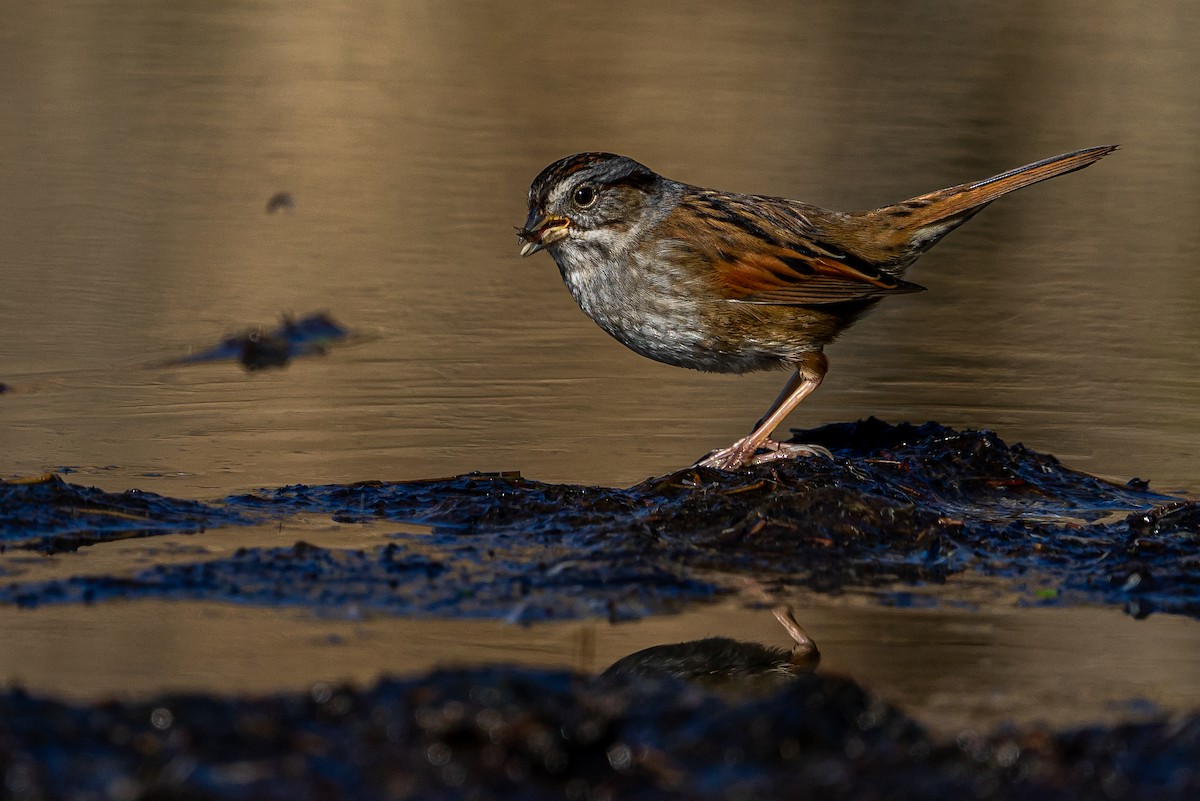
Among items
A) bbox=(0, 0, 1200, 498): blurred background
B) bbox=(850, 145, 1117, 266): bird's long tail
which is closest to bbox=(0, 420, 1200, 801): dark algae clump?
bbox=(0, 0, 1200, 498): blurred background

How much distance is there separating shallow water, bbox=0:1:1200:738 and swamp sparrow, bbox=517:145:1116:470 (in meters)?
0.47

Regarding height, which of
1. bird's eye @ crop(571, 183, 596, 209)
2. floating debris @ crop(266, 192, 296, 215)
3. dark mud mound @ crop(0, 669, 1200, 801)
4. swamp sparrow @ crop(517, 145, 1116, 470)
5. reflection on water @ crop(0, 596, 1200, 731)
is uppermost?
bird's eye @ crop(571, 183, 596, 209)

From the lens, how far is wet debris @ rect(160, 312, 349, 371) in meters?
8.57

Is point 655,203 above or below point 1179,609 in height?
above

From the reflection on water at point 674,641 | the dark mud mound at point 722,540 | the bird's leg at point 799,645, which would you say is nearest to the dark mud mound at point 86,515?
the dark mud mound at point 722,540

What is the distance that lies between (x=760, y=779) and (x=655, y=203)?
Result: 402 centimetres

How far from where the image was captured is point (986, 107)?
16.4 m

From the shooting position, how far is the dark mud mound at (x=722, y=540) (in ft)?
17.5

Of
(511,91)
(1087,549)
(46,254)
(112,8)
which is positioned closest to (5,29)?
(112,8)

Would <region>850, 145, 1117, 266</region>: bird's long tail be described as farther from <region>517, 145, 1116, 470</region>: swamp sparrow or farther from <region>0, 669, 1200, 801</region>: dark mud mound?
<region>0, 669, 1200, 801</region>: dark mud mound

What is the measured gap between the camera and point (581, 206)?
7.22 metres

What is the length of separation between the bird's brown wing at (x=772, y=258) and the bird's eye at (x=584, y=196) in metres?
0.42

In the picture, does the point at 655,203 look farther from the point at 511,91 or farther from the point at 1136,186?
the point at 511,91

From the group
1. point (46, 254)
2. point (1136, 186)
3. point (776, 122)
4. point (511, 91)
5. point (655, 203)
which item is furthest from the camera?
point (511, 91)
